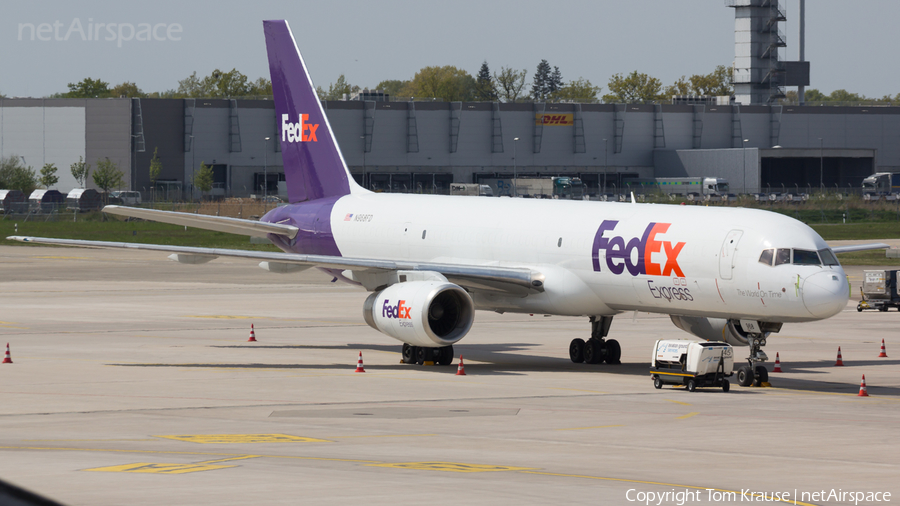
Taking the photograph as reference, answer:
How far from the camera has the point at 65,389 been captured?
25.0 m

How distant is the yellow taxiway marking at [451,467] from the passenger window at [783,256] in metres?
12.3

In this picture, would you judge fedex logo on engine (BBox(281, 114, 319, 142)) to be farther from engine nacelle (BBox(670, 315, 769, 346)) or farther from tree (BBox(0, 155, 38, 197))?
tree (BBox(0, 155, 38, 197))

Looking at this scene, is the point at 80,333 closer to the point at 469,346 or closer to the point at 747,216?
the point at 469,346

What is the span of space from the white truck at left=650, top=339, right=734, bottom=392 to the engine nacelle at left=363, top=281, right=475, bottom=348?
16.5 feet

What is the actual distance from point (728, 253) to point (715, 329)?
12.6 ft

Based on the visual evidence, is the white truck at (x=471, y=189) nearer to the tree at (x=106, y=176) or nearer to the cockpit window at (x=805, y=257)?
the tree at (x=106, y=176)

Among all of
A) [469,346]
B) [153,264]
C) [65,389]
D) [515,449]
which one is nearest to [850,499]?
[515,449]

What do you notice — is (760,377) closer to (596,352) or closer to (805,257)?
(805,257)

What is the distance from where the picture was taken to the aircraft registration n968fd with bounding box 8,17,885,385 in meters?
26.5

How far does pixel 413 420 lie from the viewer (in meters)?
21.1

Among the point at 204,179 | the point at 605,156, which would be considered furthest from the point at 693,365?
the point at 605,156

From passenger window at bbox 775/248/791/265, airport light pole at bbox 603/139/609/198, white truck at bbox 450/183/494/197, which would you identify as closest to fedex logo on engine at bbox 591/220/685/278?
passenger window at bbox 775/248/791/265

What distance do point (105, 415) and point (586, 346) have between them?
1478 centimetres

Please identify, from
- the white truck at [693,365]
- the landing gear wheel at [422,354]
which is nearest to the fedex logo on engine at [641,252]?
the white truck at [693,365]
